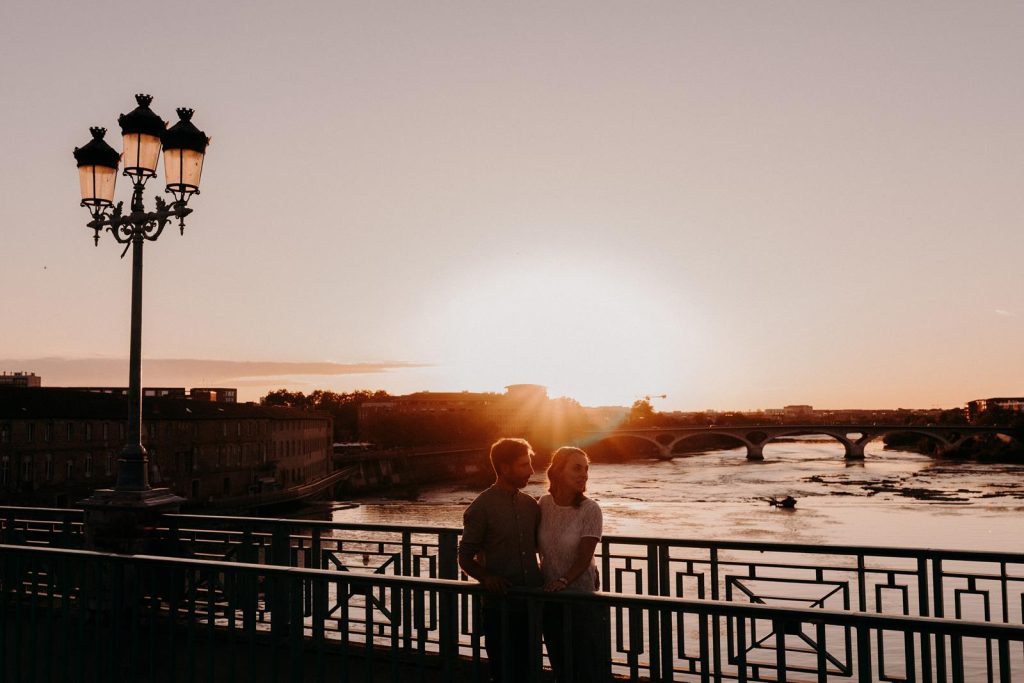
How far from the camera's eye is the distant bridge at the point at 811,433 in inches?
4301

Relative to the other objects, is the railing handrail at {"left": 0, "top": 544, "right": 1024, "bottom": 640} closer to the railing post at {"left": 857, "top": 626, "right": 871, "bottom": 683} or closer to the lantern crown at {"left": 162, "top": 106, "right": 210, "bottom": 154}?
the railing post at {"left": 857, "top": 626, "right": 871, "bottom": 683}

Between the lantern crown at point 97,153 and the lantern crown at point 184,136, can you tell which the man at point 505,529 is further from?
the lantern crown at point 97,153

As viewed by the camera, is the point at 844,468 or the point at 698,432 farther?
the point at 698,432

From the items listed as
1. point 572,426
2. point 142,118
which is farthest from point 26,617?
point 572,426

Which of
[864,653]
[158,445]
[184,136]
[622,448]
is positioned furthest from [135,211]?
[622,448]

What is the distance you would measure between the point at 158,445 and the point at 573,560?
6447 centimetres

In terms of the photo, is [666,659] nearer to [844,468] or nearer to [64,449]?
[64,449]

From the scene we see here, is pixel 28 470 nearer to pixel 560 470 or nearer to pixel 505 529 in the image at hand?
pixel 505 529

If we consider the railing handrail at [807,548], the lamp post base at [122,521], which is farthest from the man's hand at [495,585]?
the lamp post base at [122,521]

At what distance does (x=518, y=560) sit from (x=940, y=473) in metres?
95.2

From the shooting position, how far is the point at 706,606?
3.62 m

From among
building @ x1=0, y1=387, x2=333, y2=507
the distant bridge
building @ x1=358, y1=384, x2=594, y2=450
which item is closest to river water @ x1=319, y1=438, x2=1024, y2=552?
the distant bridge

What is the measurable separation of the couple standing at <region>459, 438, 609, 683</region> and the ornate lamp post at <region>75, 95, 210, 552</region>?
467 centimetres

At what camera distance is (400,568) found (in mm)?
7906
